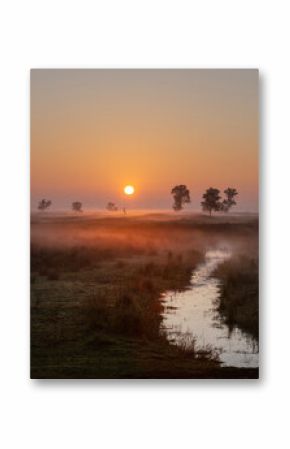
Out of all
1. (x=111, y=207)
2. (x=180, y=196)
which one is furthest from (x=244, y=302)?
(x=111, y=207)

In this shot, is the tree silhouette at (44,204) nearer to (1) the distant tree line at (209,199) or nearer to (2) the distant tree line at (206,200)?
(2) the distant tree line at (206,200)

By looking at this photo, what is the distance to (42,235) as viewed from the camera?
2807mm

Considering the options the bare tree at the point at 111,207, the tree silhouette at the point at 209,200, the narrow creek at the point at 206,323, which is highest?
the tree silhouette at the point at 209,200

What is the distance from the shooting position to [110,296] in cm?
281

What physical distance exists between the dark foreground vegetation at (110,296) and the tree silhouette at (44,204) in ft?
0.18

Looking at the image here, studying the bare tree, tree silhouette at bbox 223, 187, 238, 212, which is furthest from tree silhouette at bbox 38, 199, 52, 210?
tree silhouette at bbox 223, 187, 238, 212

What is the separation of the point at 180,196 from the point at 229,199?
10.4 inches

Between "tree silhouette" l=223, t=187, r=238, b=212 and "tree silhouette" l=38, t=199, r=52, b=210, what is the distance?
94 centimetres

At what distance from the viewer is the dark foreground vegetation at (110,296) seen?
2.78m

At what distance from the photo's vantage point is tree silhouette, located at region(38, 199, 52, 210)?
282 centimetres

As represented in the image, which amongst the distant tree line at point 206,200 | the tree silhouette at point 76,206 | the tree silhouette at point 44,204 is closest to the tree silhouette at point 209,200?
the distant tree line at point 206,200

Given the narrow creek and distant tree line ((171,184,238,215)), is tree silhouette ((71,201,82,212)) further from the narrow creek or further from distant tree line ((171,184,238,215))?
the narrow creek

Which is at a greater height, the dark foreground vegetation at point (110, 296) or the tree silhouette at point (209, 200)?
the tree silhouette at point (209, 200)
